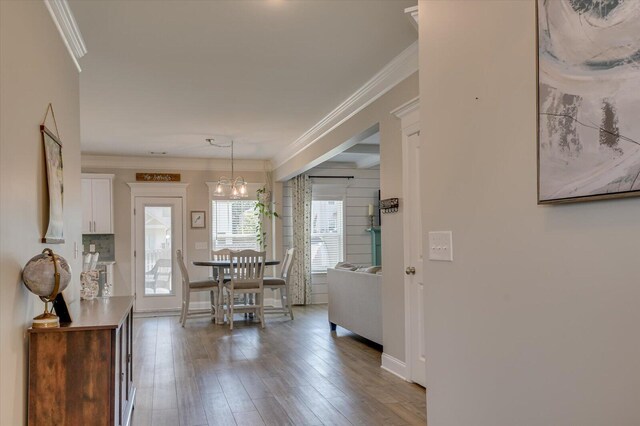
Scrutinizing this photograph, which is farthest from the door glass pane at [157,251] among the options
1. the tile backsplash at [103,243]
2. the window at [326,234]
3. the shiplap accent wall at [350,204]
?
the window at [326,234]

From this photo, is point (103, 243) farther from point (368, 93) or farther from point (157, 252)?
point (368, 93)

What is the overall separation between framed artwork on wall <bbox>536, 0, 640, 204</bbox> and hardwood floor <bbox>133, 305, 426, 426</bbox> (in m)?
2.31

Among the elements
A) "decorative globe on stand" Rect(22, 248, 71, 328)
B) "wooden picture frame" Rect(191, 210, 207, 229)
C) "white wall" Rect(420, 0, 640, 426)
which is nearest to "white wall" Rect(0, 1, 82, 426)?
"decorative globe on stand" Rect(22, 248, 71, 328)

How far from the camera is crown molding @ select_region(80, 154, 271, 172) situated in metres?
8.29

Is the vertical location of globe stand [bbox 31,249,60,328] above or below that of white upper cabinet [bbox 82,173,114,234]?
below

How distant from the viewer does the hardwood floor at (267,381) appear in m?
3.28

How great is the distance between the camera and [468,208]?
5.88 ft

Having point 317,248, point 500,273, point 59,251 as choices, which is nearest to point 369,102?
point 59,251

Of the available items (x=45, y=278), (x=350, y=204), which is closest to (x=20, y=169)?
(x=45, y=278)

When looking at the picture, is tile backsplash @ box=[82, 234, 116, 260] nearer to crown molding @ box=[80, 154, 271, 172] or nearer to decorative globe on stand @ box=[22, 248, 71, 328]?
crown molding @ box=[80, 154, 271, 172]

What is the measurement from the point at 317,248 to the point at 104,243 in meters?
3.70

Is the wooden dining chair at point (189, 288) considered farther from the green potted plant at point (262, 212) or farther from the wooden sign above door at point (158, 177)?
the wooden sign above door at point (158, 177)

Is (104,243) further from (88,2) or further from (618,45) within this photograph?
(618,45)

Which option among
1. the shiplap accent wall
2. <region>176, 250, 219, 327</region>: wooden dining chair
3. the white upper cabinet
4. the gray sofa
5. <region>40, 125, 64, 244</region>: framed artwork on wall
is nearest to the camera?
<region>40, 125, 64, 244</region>: framed artwork on wall
